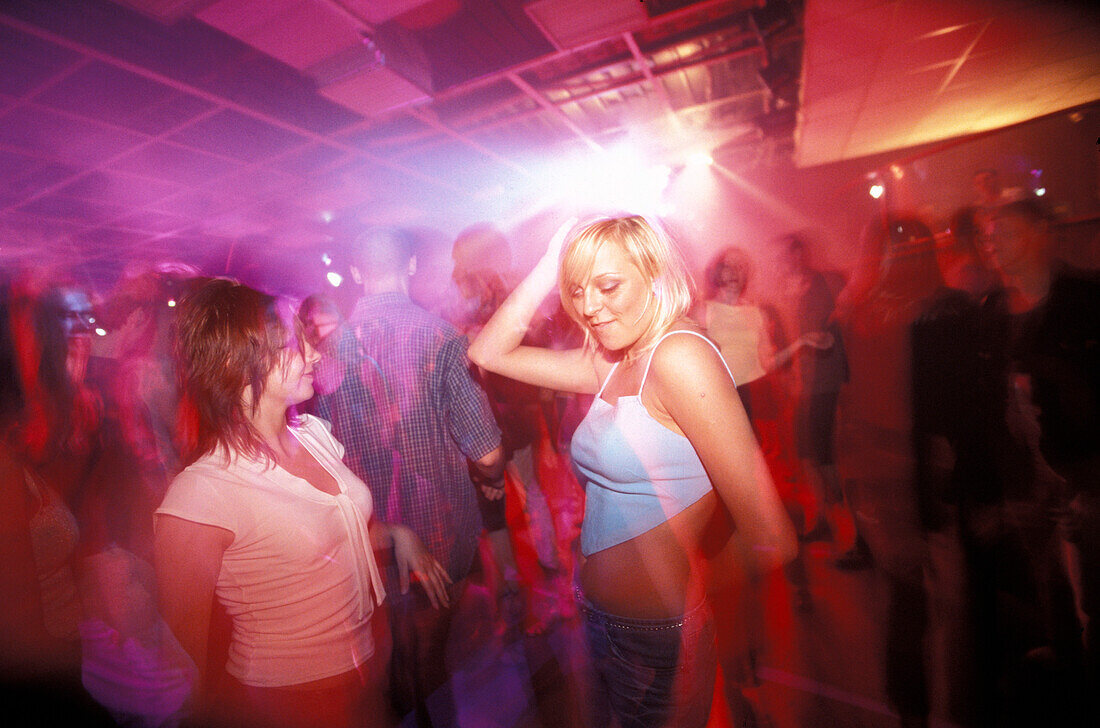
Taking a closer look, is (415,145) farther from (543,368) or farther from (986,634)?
(986,634)

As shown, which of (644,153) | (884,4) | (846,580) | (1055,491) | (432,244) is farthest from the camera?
(432,244)

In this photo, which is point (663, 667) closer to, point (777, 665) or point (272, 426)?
point (272, 426)

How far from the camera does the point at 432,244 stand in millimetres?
8016

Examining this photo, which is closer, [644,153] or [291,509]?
[291,509]

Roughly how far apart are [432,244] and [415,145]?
9.71 ft

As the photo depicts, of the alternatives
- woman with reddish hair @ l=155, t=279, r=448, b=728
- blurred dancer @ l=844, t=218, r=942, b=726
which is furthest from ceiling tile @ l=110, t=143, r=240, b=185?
blurred dancer @ l=844, t=218, r=942, b=726

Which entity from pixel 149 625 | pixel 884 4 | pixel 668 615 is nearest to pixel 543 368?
pixel 668 615

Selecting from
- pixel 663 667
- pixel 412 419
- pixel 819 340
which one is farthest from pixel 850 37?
pixel 663 667

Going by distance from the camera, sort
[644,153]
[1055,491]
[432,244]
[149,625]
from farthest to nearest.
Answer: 1. [432,244]
2. [644,153]
3. [1055,491]
4. [149,625]

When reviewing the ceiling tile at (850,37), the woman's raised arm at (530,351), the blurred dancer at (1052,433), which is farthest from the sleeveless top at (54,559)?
the ceiling tile at (850,37)

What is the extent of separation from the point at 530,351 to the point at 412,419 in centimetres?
60

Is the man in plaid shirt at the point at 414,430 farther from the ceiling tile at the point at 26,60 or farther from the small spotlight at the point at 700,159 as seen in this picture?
the small spotlight at the point at 700,159

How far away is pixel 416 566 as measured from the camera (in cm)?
166

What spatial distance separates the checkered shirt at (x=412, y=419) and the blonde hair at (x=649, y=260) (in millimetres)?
798
